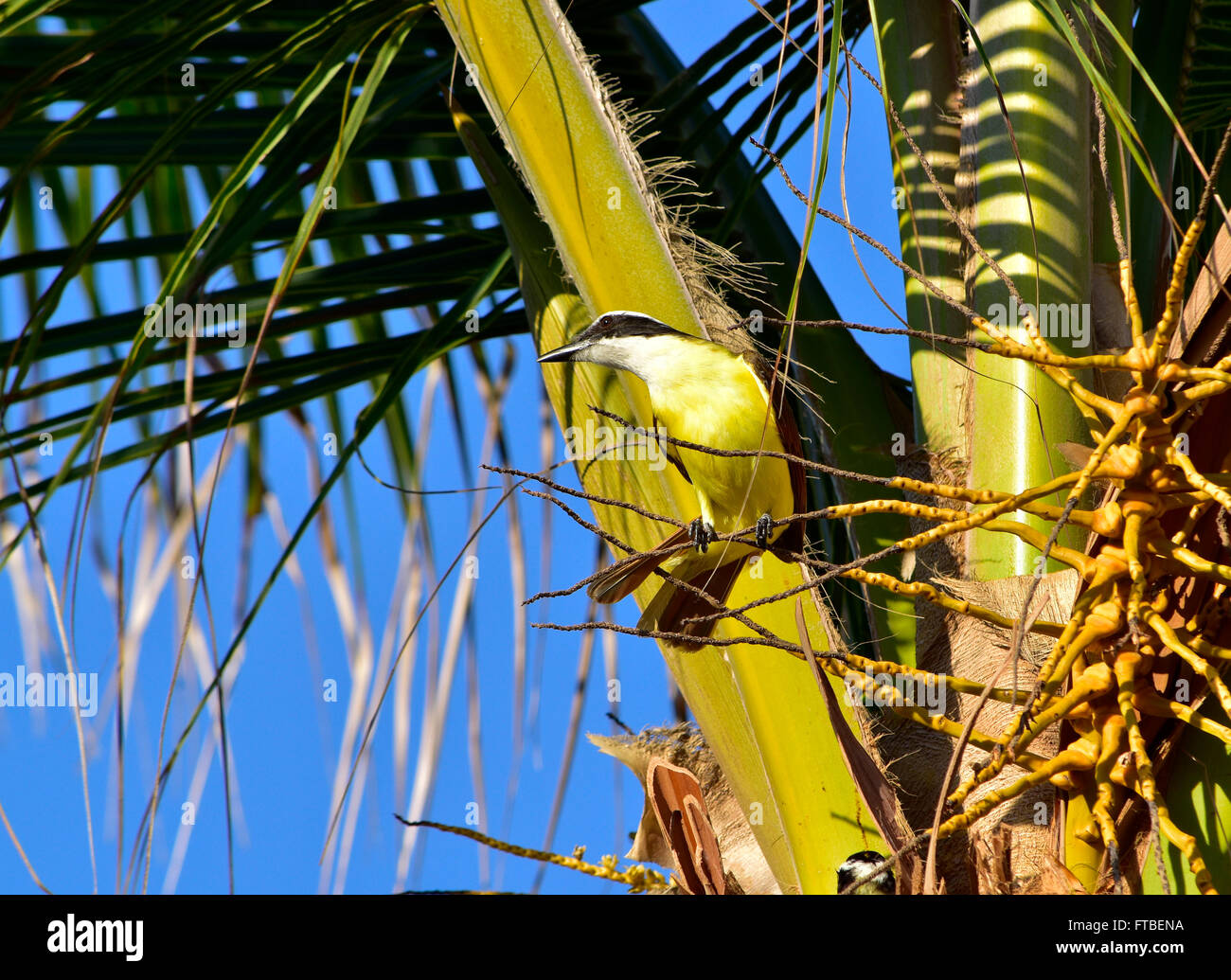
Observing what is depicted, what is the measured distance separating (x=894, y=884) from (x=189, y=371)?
0.86m

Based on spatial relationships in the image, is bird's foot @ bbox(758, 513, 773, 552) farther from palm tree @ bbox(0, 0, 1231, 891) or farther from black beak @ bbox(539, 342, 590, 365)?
black beak @ bbox(539, 342, 590, 365)

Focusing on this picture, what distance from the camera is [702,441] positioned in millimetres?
1676

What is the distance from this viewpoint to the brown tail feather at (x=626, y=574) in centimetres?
132

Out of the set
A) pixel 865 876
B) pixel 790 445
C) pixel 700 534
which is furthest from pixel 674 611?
pixel 865 876

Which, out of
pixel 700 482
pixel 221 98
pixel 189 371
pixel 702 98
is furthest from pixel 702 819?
pixel 702 98

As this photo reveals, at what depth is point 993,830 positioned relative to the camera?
1.26 meters

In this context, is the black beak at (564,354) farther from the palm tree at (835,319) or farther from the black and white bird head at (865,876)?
the black and white bird head at (865,876)

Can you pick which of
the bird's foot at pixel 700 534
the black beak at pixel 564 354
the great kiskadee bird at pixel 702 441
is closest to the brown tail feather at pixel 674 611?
the great kiskadee bird at pixel 702 441

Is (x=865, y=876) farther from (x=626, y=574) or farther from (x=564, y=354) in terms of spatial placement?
(x=564, y=354)

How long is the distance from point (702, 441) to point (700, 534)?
12.3 inches

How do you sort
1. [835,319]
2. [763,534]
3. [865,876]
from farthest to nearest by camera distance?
[835,319], [763,534], [865,876]

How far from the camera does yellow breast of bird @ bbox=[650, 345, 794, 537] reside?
5.23 ft
